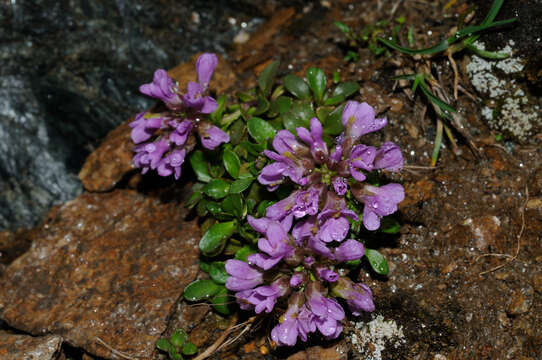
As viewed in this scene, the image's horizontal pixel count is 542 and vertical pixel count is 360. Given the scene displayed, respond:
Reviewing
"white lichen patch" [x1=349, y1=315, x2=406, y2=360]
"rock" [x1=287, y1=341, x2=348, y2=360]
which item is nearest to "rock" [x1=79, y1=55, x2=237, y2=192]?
"rock" [x1=287, y1=341, x2=348, y2=360]

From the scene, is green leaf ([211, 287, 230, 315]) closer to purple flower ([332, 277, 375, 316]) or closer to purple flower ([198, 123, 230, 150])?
purple flower ([332, 277, 375, 316])

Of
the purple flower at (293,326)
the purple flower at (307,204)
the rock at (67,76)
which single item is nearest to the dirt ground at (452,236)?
the purple flower at (293,326)

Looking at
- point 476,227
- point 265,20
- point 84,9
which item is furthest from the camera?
point 265,20

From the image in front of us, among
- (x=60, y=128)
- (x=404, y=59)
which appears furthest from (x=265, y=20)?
(x=60, y=128)

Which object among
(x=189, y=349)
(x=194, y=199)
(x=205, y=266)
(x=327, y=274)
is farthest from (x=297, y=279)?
(x=194, y=199)

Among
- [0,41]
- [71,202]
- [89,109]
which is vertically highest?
[0,41]

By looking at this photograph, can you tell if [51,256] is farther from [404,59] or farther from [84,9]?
[404,59]

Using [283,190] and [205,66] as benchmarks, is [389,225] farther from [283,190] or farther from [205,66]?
[205,66]
